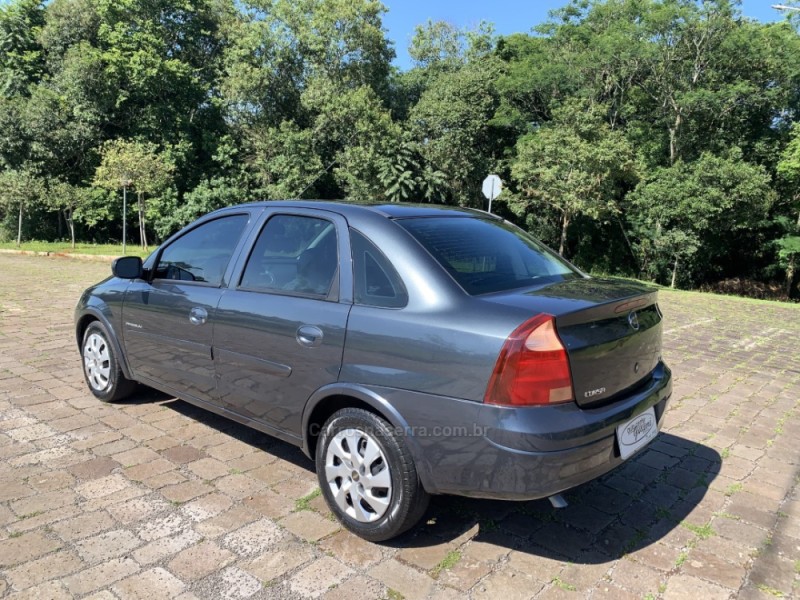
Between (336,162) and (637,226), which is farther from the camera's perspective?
(336,162)

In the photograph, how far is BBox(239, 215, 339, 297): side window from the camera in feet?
9.80

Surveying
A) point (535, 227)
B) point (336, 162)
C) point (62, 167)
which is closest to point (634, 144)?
point (535, 227)

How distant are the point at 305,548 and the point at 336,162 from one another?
3033cm

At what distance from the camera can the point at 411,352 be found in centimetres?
246

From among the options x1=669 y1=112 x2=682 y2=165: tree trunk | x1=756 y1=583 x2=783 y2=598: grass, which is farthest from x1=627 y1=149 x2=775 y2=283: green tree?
x1=756 y1=583 x2=783 y2=598: grass

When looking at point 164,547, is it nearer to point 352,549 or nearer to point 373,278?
point 352,549

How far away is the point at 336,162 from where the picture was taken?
31.5 m

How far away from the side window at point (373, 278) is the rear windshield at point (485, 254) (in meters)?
0.22

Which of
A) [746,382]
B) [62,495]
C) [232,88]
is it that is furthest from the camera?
[232,88]

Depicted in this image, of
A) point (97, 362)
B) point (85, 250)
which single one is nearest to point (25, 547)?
point (97, 362)

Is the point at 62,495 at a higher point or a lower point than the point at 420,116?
lower

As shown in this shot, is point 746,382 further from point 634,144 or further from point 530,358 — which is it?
point 634,144

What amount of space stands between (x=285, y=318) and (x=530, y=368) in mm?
1357

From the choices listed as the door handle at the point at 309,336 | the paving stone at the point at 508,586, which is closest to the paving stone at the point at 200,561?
the door handle at the point at 309,336
